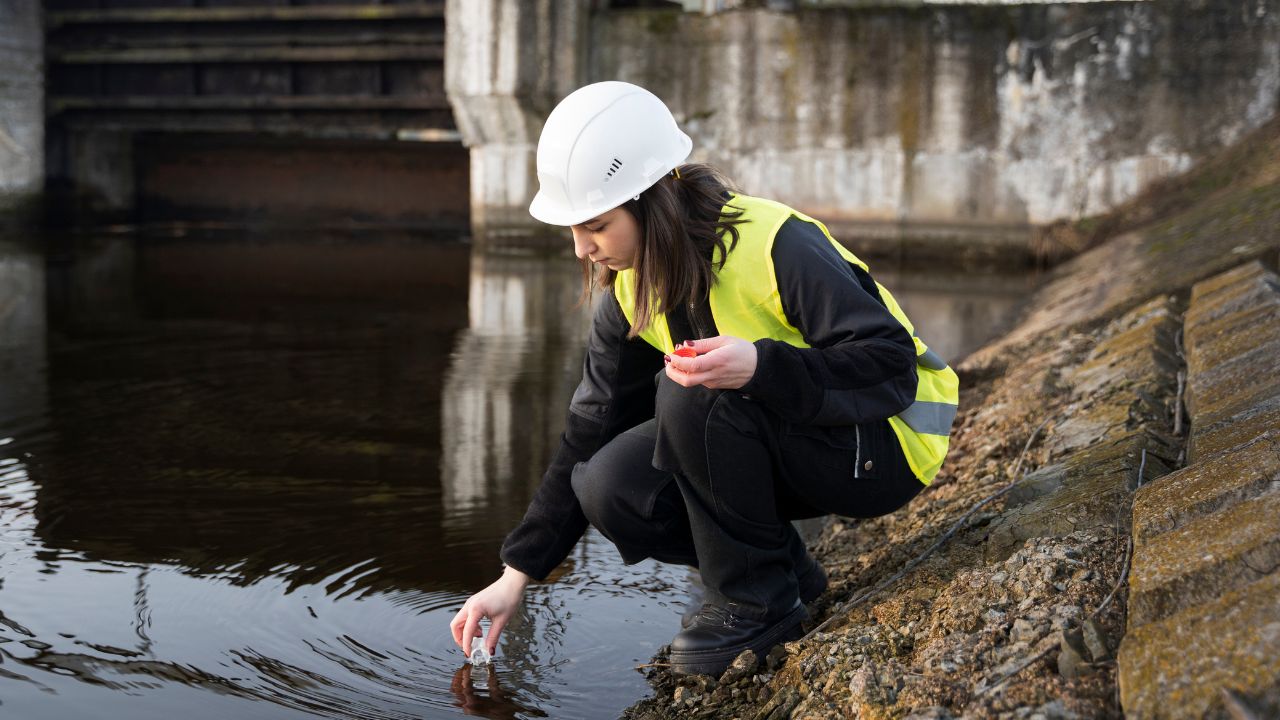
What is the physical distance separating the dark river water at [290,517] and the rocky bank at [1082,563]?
0.48 metres

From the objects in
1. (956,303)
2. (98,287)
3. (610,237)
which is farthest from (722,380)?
(98,287)

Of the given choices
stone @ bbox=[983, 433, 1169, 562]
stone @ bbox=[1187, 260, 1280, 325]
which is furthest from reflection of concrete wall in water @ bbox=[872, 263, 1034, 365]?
stone @ bbox=[983, 433, 1169, 562]

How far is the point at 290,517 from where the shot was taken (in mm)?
3605

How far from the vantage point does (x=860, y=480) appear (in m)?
2.36

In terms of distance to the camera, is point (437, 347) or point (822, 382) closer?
point (822, 382)

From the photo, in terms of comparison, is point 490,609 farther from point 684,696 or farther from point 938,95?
point 938,95

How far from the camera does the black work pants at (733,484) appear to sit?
2281 millimetres

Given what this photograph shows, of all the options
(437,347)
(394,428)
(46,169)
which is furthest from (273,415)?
(46,169)

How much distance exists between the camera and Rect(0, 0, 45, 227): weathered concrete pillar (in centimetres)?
1395

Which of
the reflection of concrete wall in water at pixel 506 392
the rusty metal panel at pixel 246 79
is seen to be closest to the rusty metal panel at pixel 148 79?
the rusty metal panel at pixel 246 79

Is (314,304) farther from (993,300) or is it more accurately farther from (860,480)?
(860,480)

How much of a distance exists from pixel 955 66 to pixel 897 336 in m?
9.42

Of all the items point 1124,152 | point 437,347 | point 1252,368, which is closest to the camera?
point 1252,368

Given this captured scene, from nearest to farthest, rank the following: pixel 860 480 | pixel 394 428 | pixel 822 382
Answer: pixel 822 382, pixel 860 480, pixel 394 428
